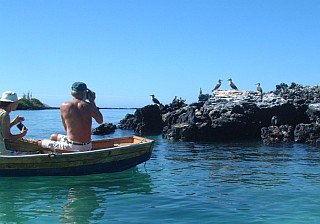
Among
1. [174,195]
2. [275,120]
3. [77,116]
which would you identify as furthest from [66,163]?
[275,120]

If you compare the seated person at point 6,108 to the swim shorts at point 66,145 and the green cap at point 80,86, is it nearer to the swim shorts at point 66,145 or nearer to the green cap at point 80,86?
the swim shorts at point 66,145

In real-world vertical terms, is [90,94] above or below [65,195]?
above

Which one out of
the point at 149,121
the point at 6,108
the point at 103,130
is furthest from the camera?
the point at 149,121

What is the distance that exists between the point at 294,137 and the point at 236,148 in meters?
5.19

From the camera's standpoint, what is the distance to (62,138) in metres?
13.9

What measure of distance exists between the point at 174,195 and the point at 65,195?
2.69 metres

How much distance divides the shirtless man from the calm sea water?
1113 millimetres

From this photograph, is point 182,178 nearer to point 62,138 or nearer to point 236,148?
point 62,138

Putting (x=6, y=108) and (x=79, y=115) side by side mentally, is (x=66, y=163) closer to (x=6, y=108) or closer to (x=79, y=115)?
(x=79, y=115)

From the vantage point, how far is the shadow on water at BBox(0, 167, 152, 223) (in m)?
9.64

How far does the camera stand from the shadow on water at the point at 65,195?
9.64 meters

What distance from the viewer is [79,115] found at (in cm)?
1299

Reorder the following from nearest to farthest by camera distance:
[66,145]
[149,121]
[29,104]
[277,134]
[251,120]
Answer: [66,145] < [277,134] < [251,120] < [149,121] < [29,104]

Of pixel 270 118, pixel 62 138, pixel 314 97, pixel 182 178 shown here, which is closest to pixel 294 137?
pixel 270 118
